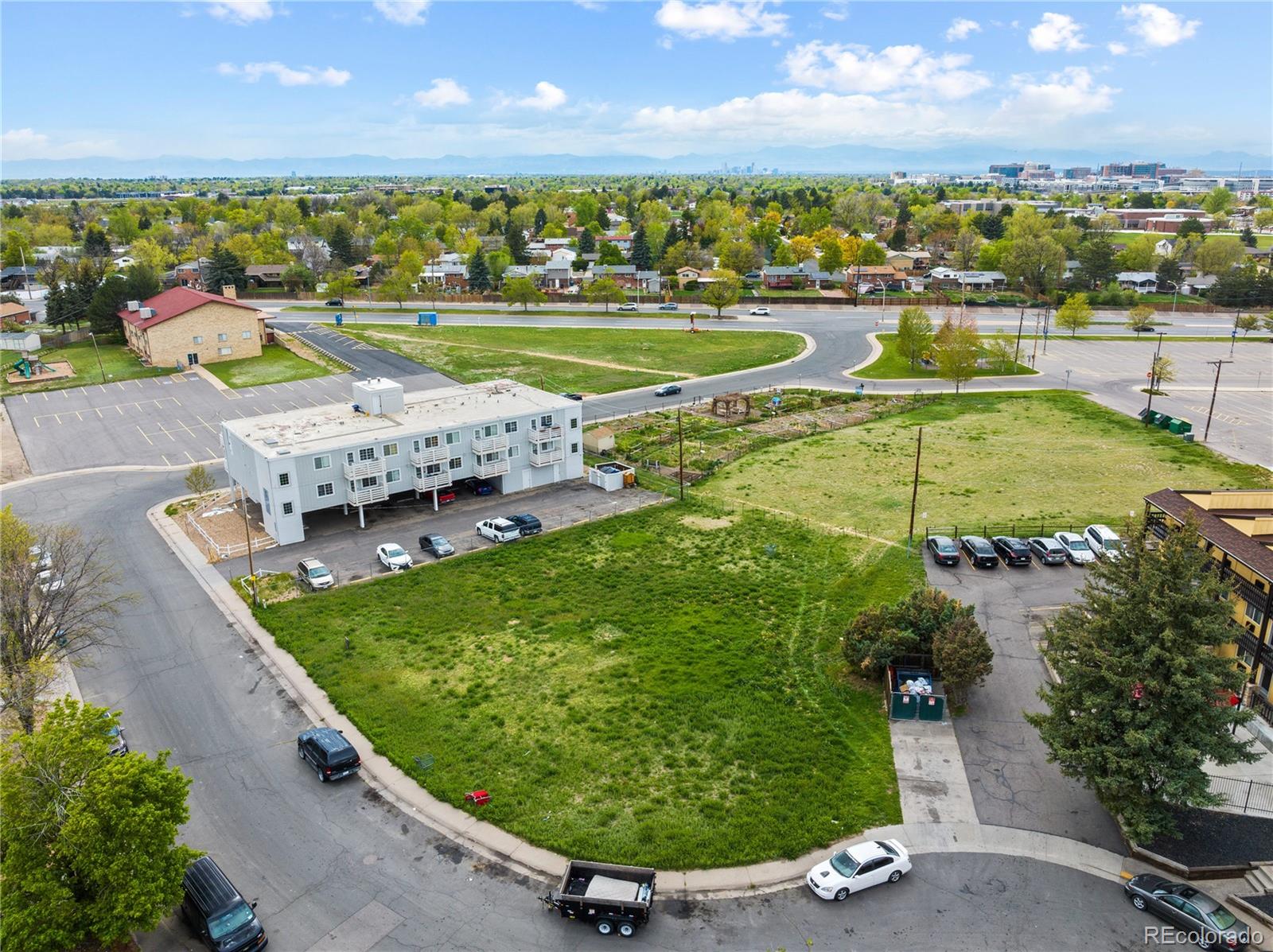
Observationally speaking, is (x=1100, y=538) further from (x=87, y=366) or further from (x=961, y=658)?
(x=87, y=366)

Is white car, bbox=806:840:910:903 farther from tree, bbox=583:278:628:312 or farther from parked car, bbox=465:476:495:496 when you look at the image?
tree, bbox=583:278:628:312

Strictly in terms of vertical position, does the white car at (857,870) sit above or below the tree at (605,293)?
below

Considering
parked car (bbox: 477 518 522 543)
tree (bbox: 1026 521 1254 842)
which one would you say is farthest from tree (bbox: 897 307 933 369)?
tree (bbox: 1026 521 1254 842)

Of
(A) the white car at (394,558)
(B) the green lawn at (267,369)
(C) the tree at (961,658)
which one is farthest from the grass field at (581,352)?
(C) the tree at (961,658)

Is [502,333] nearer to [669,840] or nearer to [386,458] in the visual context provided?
[386,458]

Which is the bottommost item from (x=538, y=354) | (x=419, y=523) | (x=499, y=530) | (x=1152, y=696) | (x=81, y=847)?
(x=419, y=523)

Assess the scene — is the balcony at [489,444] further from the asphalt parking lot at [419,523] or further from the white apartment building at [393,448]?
the asphalt parking lot at [419,523]

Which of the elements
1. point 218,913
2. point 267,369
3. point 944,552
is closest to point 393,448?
point 218,913
